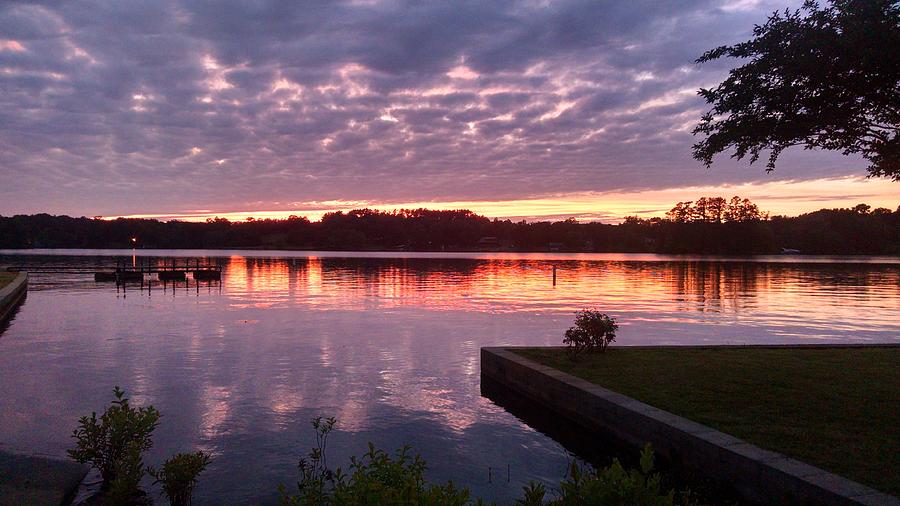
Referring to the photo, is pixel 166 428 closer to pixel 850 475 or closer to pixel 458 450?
pixel 458 450

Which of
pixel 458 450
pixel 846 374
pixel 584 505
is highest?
pixel 584 505

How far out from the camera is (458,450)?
9961 mm

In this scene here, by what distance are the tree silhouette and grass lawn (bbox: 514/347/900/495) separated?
3.86m

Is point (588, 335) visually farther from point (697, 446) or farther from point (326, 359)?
point (326, 359)

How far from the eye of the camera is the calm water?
389 inches

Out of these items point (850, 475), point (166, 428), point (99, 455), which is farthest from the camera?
point (166, 428)

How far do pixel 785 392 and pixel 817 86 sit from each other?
16.0 feet

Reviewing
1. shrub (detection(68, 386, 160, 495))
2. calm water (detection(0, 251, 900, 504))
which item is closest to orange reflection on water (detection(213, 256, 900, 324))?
calm water (detection(0, 251, 900, 504))

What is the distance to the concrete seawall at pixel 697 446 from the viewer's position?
6.14 meters

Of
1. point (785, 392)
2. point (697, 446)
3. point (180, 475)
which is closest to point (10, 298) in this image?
point (180, 475)

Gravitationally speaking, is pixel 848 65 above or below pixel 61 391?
above

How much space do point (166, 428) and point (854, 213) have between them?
6827 inches

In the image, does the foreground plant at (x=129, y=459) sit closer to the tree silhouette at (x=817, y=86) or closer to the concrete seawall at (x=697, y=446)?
the concrete seawall at (x=697, y=446)

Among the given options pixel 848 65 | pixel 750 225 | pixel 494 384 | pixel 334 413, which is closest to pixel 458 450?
pixel 334 413
